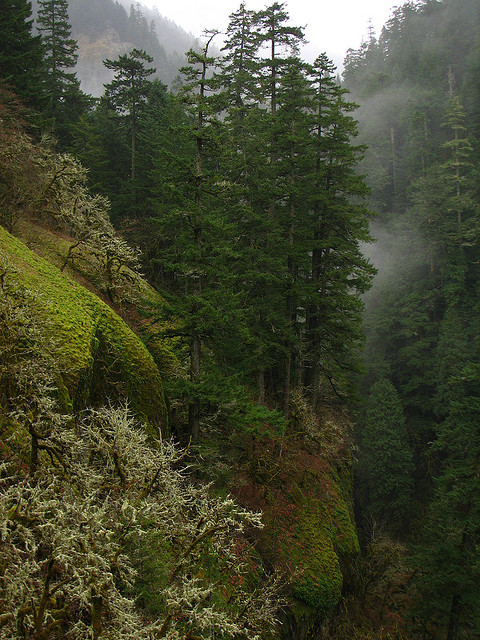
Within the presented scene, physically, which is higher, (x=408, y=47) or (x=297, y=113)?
(x=408, y=47)

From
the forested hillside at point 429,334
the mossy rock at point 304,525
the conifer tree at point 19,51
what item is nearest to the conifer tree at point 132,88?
the conifer tree at point 19,51

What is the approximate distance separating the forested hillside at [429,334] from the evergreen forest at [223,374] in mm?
213

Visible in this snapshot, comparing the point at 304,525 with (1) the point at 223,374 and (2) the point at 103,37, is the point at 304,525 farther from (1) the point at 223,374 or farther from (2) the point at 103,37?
(2) the point at 103,37

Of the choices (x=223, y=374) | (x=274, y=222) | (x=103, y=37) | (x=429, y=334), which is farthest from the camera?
(x=103, y=37)

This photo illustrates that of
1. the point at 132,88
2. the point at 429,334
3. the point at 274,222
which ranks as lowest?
the point at 274,222

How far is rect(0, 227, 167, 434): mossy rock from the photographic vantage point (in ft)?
25.4

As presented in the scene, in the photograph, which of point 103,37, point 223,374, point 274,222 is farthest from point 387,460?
point 103,37

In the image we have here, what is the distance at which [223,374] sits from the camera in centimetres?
1285

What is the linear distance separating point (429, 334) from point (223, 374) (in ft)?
82.8

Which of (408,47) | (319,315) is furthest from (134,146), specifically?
(408,47)

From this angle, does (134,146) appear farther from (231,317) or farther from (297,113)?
(231,317)

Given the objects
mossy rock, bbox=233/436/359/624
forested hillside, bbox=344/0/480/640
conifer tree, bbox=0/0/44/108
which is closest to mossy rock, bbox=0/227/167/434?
mossy rock, bbox=233/436/359/624

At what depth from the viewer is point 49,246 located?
12.6 meters

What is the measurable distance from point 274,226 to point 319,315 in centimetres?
469
